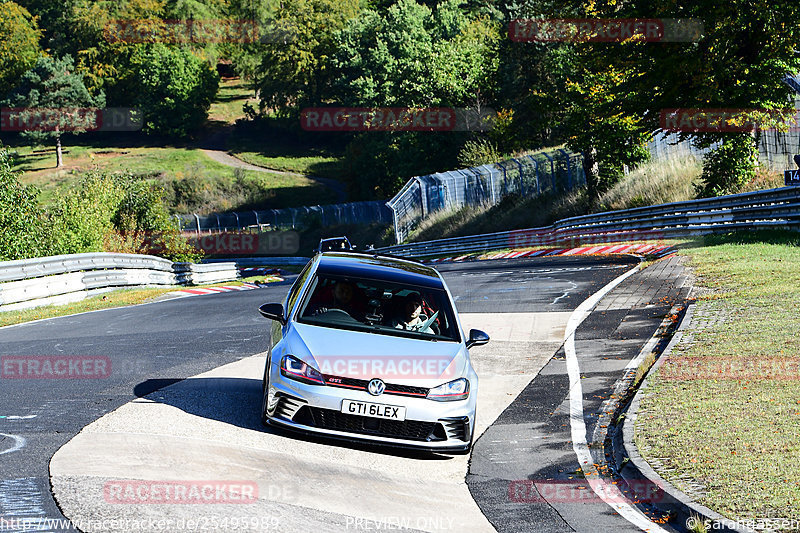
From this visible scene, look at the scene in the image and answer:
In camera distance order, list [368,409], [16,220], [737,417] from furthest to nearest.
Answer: [16,220] → [737,417] → [368,409]

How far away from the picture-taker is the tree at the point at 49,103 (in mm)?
102062

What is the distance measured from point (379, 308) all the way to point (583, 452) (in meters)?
2.48

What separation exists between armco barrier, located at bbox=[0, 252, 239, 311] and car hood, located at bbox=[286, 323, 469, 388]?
14.7m

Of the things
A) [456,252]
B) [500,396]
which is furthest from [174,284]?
[500,396]

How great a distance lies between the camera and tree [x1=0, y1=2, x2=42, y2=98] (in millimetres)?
117312

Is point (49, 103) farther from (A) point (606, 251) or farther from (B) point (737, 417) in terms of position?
(B) point (737, 417)

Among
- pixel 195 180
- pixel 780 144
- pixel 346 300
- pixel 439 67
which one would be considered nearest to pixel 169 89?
pixel 195 180

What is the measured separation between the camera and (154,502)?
592 cm

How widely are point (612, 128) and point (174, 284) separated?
19.2 meters

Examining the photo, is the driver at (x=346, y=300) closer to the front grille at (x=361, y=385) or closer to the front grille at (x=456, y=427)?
the front grille at (x=361, y=385)

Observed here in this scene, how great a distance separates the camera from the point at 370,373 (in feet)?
25.3

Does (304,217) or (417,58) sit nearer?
(304,217)

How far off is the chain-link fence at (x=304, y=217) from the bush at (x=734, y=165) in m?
35.2

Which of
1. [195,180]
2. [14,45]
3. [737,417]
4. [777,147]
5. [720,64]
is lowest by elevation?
[195,180]
